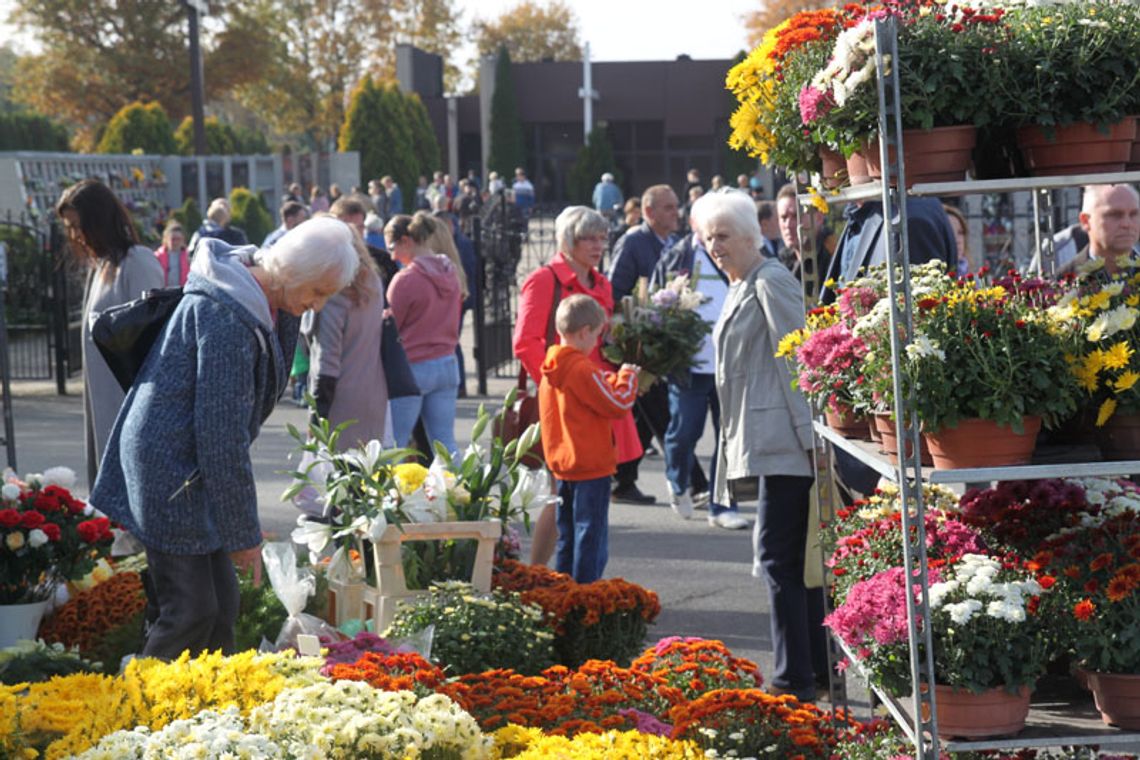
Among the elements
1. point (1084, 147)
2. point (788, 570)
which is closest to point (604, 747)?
point (1084, 147)

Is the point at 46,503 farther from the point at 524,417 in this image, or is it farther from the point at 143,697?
the point at 524,417

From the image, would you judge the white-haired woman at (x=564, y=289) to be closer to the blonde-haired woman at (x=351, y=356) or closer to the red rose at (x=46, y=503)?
the blonde-haired woman at (x=351, y=356)

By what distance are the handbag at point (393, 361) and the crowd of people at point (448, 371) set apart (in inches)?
0.4

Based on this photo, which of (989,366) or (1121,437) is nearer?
(989,366)

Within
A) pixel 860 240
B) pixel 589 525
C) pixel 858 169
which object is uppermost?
pixel 858 169

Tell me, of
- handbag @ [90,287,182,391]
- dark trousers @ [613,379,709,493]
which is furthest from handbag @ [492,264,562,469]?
handbag @ [90,287,182,391]

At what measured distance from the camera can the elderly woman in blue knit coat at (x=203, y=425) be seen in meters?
4.42

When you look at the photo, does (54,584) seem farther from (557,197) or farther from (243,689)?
(557,197)

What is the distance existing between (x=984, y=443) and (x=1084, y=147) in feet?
2.23

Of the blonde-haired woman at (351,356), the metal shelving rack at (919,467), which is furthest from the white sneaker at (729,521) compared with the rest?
the metal shelving rack at (919,467)

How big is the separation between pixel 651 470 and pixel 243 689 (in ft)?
25.9

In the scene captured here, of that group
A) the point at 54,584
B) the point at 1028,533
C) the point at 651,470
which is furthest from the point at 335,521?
the point at 651,470

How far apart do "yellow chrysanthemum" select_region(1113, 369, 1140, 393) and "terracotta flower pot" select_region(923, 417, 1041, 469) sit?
177 mm

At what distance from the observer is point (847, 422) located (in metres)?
3.85
